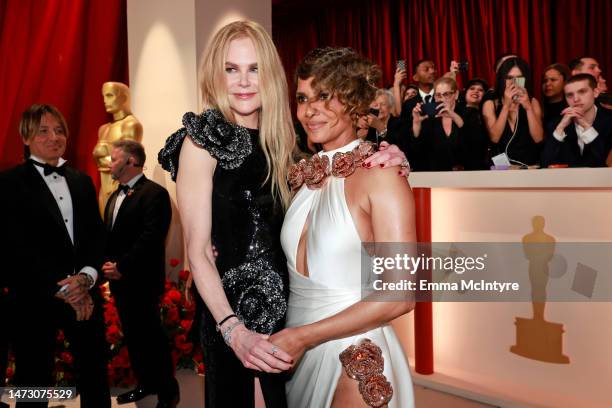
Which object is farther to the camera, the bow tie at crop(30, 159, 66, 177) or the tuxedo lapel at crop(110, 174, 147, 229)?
the tuxedo lapel at crop(110, 174, 147, 229)

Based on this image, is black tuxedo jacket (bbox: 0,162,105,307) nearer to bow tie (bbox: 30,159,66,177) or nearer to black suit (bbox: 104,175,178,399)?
bow tie (bbox: 30,159,66,177)

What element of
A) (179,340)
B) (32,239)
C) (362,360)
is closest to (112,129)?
(179,340)

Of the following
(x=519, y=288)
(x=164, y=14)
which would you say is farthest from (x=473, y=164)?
(x=164, y=14)

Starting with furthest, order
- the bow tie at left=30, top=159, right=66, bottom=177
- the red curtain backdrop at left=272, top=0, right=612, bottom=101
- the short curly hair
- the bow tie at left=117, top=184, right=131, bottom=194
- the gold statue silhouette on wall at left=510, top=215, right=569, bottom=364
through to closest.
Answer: the red curtain backdrop at left=272, top=0, right=612, bottom=101
the bow tie at left=117, top=184, right=131, bottom=194
the gold statue silhouette on wall at left=510, top=215, right=569, bottom=364
the bow tie at left=30, top=159, right=66, bottom=177
the short curly hair

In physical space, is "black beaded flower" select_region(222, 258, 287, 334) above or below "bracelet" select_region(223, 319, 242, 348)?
above

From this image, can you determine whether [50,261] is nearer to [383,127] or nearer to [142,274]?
[142,274]

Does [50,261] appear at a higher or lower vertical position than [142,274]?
higher

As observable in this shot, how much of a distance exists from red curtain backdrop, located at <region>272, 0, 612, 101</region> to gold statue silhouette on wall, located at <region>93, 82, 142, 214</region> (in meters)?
5.73

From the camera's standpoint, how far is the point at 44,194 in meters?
3.00

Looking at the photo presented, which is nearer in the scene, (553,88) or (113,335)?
(113,335)

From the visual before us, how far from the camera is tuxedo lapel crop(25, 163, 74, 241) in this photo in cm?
298

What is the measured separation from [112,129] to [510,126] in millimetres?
3518

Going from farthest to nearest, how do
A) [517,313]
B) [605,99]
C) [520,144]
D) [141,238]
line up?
[605,99], [520,144], [141,238], [517,313]

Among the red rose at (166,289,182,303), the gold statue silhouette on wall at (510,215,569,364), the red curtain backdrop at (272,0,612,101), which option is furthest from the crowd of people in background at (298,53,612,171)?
the red curtain backdrop at (272,0,612,101)
